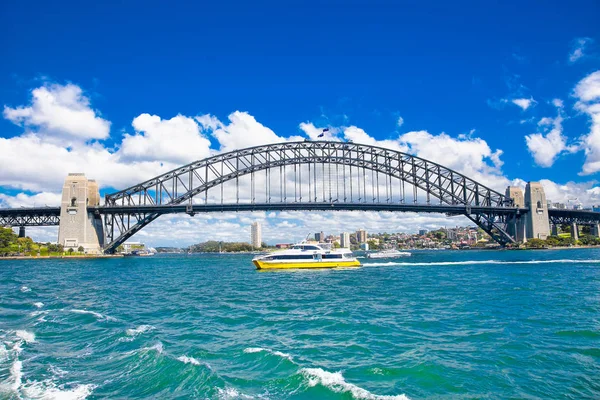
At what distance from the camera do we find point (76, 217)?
240ft

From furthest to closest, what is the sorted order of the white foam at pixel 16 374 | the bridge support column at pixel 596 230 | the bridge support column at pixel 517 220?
the bridge support column at pixel 596 230, the bridge support column at pixel 517 220, the white foam at pixel 16 374

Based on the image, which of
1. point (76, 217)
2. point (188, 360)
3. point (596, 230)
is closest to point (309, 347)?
point (188, 360)

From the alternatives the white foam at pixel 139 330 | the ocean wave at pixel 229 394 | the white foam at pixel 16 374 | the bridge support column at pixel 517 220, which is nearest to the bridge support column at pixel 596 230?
the bridge support column at pixel 517 220

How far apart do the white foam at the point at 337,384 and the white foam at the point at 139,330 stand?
6.42 meters

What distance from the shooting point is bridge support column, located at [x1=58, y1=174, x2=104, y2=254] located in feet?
239

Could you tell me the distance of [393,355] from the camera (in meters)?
9.98

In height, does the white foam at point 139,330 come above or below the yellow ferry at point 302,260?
below

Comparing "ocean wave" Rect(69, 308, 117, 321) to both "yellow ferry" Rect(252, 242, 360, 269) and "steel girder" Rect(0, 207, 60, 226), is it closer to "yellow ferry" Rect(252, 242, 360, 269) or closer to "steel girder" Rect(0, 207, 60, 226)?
"yellow ferry" Rect(252, 242, 360, 269)

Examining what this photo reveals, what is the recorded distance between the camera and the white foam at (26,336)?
1211cm

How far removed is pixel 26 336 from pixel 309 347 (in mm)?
8867

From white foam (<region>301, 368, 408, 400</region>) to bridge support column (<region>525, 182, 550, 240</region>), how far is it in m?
90.5

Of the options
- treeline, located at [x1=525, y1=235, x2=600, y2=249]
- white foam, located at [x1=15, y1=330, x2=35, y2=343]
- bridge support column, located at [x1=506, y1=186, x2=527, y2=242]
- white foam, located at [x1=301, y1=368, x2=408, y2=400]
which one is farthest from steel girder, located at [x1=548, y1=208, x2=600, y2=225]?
white foam, located at [x1=15, y1=330, x2=35, y2=343]

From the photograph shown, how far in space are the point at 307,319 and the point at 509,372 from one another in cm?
738

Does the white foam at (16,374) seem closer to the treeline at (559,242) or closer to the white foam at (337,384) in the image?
the white foam at (337,384)
